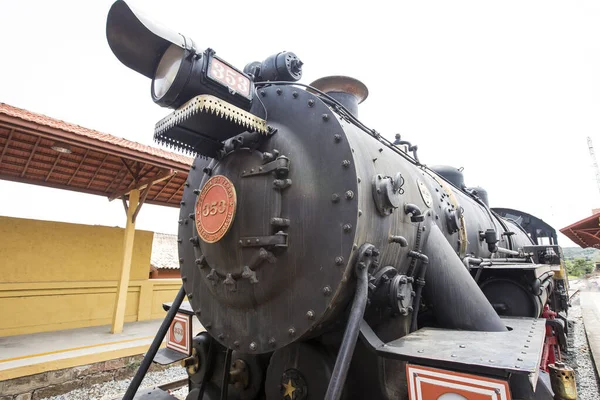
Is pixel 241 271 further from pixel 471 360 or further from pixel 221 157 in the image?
pixel 471 360

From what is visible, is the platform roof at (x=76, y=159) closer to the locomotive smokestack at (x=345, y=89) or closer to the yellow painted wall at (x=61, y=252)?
the yellow painted wall at (x=61, y=252)

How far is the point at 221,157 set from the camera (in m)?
2.30

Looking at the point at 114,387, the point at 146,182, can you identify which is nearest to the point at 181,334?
the point at 114,387

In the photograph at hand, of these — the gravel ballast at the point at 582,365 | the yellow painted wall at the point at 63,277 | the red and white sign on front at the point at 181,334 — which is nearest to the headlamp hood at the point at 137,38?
the red and white sign on front at the point at 181,334

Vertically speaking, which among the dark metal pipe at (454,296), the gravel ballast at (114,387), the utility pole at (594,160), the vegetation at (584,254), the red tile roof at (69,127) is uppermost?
the utility pole at (594,160)

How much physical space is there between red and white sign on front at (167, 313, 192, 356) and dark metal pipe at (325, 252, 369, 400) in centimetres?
147

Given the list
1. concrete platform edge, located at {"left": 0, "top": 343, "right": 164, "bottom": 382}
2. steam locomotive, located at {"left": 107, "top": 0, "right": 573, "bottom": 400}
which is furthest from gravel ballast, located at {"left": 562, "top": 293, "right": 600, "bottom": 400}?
concrete platform edge, located at {"left": 0, "top": 343, "right": 164, "bottom": 382}

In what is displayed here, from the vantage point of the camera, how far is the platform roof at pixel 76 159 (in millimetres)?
5488

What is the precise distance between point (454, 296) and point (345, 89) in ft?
5.76

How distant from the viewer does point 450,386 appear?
56.6 inches

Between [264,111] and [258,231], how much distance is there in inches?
32.1

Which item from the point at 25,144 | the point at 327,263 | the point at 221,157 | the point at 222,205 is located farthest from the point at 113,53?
the point at 25,144

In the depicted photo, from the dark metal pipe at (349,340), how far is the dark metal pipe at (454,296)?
2.88 ft

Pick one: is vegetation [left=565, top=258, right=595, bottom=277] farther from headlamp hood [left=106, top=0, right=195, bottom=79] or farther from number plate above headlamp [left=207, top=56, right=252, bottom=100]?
headlamp hood [left=106, top=0, right=195, bottom=79]
